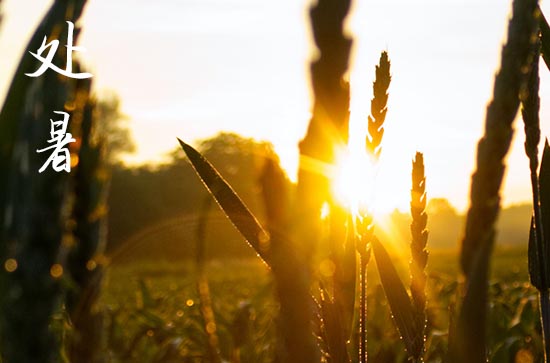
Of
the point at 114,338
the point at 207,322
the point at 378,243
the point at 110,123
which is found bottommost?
the point at 114,338

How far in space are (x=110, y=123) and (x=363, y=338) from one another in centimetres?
6141

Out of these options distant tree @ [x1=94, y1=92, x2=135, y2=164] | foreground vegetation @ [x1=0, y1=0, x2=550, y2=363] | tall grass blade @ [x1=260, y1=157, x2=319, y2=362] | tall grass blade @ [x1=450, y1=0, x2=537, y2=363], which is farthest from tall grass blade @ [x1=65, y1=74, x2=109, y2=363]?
distant tree @ [x1=94, y1=92, x2=135, y2=164]

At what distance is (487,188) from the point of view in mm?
426

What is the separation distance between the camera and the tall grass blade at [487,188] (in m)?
0.43

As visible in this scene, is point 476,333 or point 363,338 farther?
point 363,338

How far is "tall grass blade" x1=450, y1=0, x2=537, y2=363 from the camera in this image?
0.43 metres

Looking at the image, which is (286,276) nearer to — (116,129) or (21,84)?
(21,84)

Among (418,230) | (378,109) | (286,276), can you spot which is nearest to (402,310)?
(418,230)

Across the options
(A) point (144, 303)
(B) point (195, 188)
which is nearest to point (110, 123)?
(B) point (195, 188)

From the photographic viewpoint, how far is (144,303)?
3.53 m

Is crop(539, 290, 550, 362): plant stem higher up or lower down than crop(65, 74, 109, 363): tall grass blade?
lower down

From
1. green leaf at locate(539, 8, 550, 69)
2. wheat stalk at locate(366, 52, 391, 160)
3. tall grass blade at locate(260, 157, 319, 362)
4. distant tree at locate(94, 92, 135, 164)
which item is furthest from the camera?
distant tree at locate(94, 92, 135, 164)

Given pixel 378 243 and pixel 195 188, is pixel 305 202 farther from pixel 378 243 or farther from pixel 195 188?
pixel 195 188

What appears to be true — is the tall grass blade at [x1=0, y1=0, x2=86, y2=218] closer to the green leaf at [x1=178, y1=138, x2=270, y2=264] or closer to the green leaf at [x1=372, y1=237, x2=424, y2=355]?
the green leaf at [x1=178, y1=138, x2=270, y2=264]
